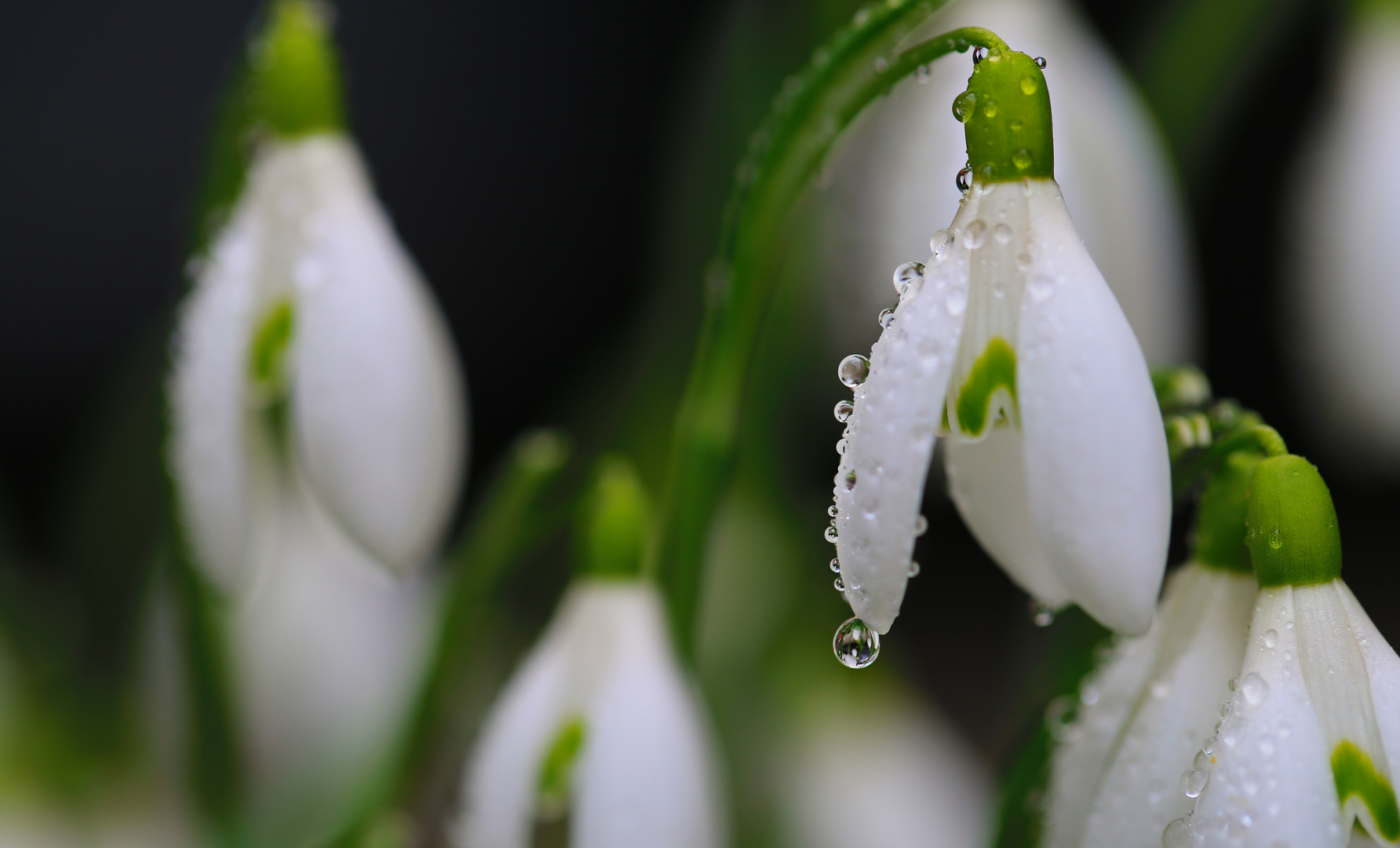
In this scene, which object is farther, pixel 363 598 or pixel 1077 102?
pixel 363 598

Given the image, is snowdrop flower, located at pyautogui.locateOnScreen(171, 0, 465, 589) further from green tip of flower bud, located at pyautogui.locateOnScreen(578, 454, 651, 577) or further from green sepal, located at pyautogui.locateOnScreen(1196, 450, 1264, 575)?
green sepal, located at pyautogui.locateOnScreen(1196, 450, 1264, 575)

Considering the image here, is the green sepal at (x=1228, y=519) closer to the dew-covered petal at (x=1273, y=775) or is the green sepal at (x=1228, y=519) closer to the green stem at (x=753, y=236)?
the dew-covered petal at (x=1273, y=775)

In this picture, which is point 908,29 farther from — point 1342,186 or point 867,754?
point 867,754

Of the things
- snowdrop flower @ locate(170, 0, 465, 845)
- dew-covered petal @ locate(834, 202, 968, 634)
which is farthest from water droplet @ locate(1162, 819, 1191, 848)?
snowdrop flower @ locate(170, 0, 465, 845)

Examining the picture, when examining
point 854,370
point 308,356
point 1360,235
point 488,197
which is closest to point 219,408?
point 308,356

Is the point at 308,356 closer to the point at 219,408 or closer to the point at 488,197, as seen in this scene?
the point at 219,408

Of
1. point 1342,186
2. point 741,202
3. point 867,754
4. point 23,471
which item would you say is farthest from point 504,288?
point 741,202

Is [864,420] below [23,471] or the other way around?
below

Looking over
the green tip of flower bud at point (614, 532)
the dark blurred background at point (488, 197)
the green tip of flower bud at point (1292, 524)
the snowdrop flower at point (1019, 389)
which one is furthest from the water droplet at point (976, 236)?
the dark blurred background at point (488, 197)
